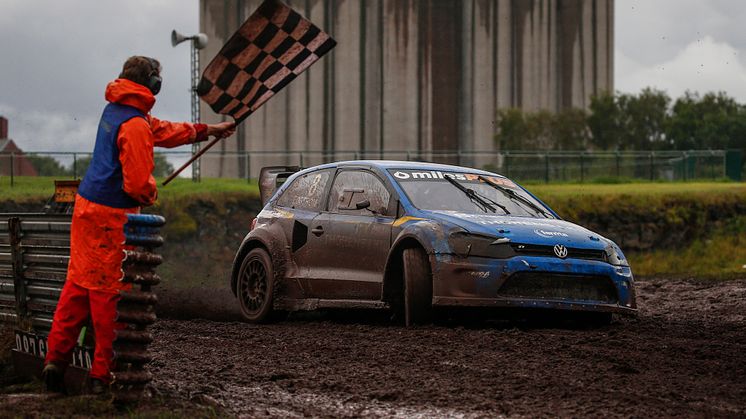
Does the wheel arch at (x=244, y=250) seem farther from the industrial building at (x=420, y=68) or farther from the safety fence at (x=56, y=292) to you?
the industrial building at (x=420, y=68)

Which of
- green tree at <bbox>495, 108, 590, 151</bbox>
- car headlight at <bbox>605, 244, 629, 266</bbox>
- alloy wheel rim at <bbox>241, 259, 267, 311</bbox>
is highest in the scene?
green tree at <bbox>495, 108, 590, 151</bbox>

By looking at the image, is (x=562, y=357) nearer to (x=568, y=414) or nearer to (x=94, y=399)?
(x=568, y=414)

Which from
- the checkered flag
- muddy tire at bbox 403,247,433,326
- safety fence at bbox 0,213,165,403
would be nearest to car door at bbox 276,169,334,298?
muddy tire at bbox 403,247,433,326

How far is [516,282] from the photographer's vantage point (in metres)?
11.0

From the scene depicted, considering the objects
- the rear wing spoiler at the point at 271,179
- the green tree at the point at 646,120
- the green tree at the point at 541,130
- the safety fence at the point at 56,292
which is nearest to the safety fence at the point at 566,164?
the green tree at the point at 541,130

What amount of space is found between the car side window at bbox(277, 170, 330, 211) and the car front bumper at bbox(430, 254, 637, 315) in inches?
87.0

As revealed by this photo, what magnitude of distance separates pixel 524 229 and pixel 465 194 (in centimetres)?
111

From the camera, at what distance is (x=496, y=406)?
7273 mm

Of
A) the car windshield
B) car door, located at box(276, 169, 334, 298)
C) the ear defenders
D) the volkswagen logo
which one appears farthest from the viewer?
car door, located at box(276, 169, 334, 298)

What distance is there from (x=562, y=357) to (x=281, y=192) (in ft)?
16.9

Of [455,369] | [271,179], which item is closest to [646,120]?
[271,179]

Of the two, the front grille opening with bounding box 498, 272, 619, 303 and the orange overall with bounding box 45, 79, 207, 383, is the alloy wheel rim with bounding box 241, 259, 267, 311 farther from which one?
the orange overall with bounding box 45, 79, 207, 383

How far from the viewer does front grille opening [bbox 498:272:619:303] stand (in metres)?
11.0

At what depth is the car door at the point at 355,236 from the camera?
11820 mm
